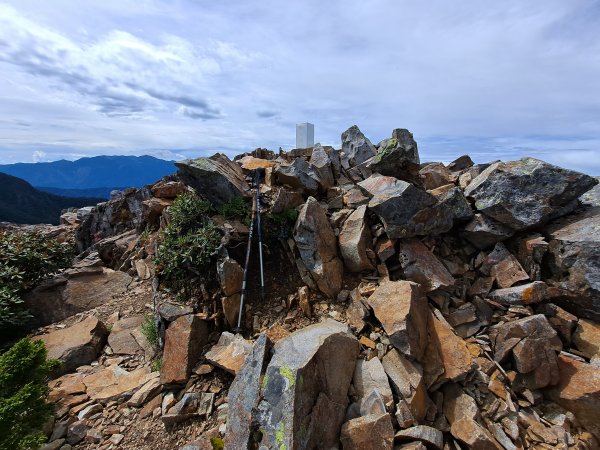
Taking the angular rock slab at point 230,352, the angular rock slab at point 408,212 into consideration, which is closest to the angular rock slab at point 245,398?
the angular rock slab at point 230,352

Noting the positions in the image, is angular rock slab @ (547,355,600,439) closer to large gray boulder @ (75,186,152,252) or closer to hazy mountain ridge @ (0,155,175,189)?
large gray boulder @ (75,186,152,252)

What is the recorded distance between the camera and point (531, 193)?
8.81 metres

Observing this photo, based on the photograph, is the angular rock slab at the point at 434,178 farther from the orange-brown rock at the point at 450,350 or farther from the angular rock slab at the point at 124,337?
the angular rock slab at the point at 124,337

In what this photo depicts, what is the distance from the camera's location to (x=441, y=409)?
6.32 meters

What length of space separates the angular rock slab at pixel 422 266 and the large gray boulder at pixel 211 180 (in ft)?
17.5

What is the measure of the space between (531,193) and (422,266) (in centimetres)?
404

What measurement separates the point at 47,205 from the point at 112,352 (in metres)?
95.5

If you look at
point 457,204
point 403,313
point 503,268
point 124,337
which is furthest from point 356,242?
point 124,337

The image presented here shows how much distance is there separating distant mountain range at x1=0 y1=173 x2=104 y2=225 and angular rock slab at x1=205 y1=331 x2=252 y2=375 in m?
80.6

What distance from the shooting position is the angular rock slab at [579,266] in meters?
7.54

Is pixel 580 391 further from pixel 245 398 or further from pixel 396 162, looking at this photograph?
pixel 396 162

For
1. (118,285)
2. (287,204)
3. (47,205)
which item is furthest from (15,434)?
(47,205)

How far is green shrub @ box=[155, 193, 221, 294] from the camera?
8516 millimetres

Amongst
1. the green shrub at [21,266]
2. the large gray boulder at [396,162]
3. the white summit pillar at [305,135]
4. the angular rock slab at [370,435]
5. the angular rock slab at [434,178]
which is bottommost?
the angular rock slab at [370,435]
